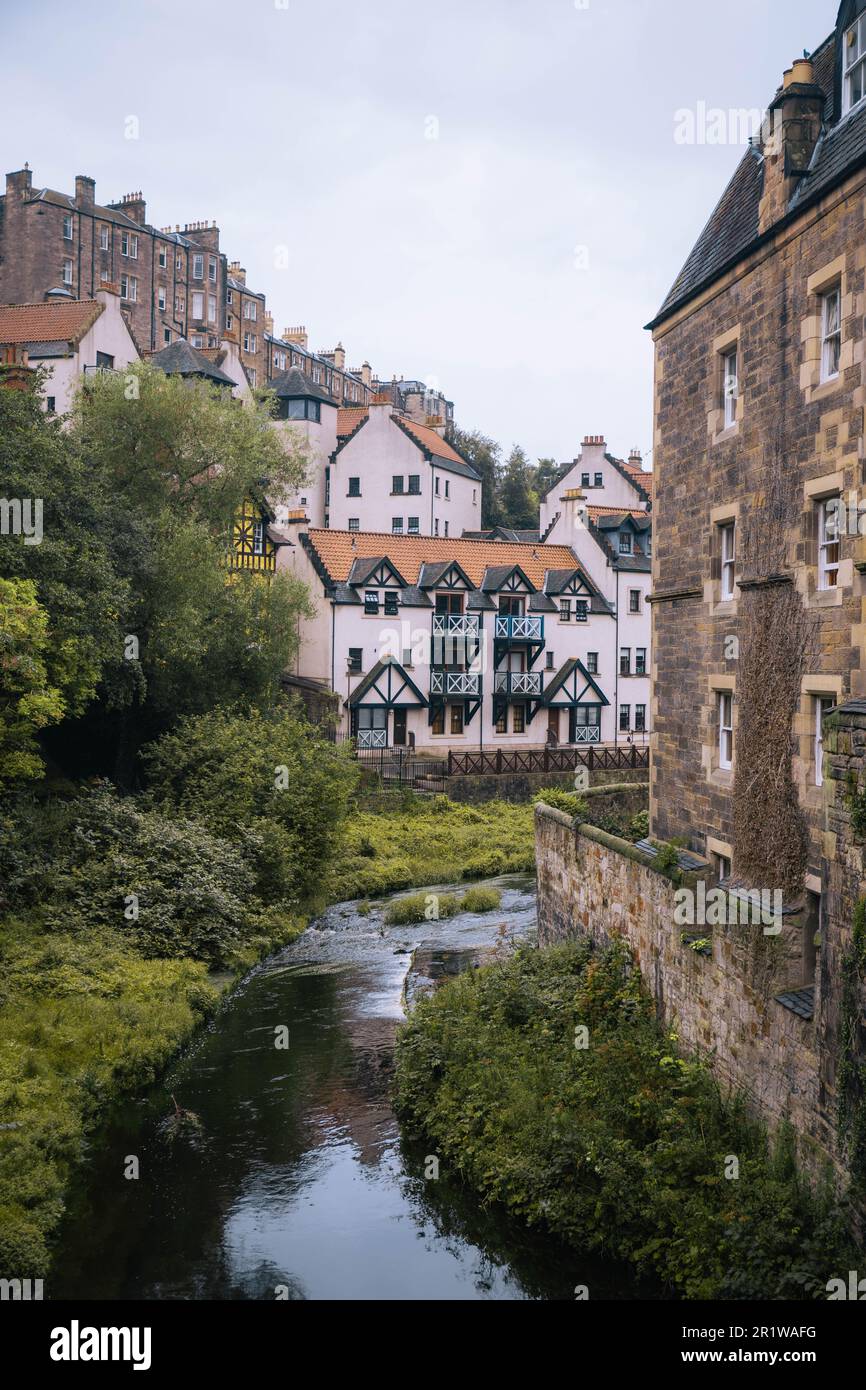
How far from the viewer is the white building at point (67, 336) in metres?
47.3

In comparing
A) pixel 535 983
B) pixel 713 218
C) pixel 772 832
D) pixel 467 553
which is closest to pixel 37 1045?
pixel 535 983

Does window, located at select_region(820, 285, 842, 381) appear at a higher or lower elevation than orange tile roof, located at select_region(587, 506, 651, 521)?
lower

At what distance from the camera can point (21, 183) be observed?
247ft

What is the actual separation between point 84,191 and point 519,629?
1866 inches

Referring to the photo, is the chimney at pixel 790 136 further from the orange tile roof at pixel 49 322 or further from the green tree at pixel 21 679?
the orange tile roof at pixel 49 322

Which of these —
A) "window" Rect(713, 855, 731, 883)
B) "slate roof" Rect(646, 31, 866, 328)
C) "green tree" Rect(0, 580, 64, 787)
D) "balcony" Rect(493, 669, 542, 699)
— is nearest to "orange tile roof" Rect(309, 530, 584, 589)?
"balcony" Rect(493, 669, 542, 699)

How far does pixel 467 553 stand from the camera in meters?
52.8

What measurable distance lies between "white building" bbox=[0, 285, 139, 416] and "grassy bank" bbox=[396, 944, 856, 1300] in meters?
35.4

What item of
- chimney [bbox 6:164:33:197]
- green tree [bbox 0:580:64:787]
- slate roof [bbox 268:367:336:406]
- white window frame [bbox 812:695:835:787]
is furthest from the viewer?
chimney [bbox 6:164:33:197]

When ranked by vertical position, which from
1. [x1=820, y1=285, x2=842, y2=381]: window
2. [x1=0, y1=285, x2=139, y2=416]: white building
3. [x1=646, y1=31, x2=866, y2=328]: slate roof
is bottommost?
[x1=820, y1=285, x2=842, y2=381]: window

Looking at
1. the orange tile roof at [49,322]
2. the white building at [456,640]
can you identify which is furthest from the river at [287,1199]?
the orange tile roof at [49,322]

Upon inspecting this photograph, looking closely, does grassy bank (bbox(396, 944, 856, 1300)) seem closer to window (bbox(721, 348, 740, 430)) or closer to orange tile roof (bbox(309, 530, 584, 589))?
window (bbox(721, 348, 740, 430))

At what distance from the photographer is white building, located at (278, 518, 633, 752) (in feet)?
159

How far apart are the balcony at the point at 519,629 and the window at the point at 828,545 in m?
35.9
